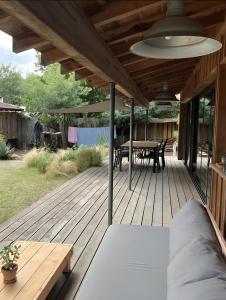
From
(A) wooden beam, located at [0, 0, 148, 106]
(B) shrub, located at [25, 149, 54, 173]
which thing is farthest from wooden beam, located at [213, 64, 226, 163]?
(B) shrub, located at [25, 149, 54, 173]

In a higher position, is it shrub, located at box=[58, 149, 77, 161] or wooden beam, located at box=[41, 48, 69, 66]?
wooden beam, located at box=[41, 48, 69, 66]

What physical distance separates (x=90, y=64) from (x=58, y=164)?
6.43 m

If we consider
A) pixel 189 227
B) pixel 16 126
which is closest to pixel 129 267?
pixel 189 227

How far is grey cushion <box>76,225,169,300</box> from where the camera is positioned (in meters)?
1.81

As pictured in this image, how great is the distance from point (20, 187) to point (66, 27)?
5.86 metres

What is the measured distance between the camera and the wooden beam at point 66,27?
128 cm

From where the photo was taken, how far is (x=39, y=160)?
9.32m

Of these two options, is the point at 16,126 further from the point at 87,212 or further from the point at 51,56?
the point at 51,56

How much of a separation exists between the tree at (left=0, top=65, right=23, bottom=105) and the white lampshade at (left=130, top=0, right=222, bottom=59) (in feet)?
111

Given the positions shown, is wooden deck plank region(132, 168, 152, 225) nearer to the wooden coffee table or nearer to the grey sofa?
the grey sofa

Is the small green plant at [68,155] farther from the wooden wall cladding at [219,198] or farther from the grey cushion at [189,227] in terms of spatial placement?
the grey cushion at [189,227]

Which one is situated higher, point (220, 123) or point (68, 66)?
point (68, 66)

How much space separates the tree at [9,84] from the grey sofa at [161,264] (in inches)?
1316

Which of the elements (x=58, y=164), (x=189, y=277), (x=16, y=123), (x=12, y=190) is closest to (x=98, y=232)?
(x=189, y=277)
